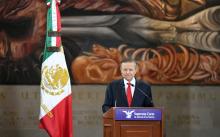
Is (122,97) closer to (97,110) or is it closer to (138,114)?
(138,114)

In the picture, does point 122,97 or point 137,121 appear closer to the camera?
point 137,121

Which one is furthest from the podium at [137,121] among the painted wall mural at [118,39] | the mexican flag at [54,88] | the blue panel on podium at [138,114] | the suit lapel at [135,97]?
the painted wall mural at [118,39]

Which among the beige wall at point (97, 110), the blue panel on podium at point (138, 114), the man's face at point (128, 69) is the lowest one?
the beige wall at point (97, 110)

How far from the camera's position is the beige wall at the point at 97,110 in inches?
284

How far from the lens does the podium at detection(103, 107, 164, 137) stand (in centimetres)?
418

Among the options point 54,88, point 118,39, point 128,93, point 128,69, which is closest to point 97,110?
point 118,39

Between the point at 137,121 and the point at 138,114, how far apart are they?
0.07 m

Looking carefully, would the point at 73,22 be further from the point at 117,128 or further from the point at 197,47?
the point at 117,128

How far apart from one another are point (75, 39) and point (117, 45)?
0.77 meters

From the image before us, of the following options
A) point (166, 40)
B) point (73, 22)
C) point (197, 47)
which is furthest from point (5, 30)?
point (197, 47)

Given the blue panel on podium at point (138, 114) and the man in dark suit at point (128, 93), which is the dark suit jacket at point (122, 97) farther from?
the blue panel on podium at point (138, 114)

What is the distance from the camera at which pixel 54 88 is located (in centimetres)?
590

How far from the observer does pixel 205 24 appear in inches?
283

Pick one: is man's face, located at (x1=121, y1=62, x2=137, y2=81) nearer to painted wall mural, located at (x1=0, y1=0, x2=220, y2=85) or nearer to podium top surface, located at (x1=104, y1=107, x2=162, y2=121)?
podium top surface, located at (x1=104, y1=107, x2=162, y2=121)
